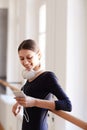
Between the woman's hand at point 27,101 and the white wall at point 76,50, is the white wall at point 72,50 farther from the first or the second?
the woman's hand at point 27,101

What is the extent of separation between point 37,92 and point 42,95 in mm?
32

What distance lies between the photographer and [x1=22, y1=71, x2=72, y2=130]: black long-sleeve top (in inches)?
56.2

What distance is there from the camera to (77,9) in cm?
265

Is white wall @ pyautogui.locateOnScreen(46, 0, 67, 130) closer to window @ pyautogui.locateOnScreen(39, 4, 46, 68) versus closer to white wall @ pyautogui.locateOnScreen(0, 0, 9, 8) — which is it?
window @ pyautogui.locateOnScreen(39, 4, 46, 68)

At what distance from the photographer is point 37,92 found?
1.54 metres

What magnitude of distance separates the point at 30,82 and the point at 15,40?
13.6 feet

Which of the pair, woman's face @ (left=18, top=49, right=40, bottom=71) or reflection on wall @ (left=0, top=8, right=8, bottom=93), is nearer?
woman's face @ (left=18, top=49, right=40, bottom=71)

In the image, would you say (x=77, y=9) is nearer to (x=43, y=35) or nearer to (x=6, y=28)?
(x=43, y=35)

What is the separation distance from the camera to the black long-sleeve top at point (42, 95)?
143 centimetres

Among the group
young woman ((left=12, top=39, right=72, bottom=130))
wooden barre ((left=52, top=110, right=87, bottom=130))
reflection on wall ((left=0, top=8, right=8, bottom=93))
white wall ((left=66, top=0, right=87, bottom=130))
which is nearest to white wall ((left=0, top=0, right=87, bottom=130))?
white wall ((left=66, top=0, right=87, bottom=130))

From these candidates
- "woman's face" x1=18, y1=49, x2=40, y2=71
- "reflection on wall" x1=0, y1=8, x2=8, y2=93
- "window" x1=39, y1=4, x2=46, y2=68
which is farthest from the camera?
"reflection on wall" x1=0, y1=8, x2=8, y2=93

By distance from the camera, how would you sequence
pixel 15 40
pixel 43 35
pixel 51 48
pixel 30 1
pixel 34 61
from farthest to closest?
pixel 15 40, pixel 30 1, pixel 43 35, pixel 51 48, pixel 34 61

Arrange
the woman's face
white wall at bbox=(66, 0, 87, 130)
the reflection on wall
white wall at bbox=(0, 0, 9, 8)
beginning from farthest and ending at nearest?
1. the reflection on wall
2. white wall at bbox=(0, 0, 9, 8)
3. white wall at bbox=(66, 0, 87, 130)
4. the woman's face

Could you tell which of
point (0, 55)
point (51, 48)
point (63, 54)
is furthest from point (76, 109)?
point (0, 55)
